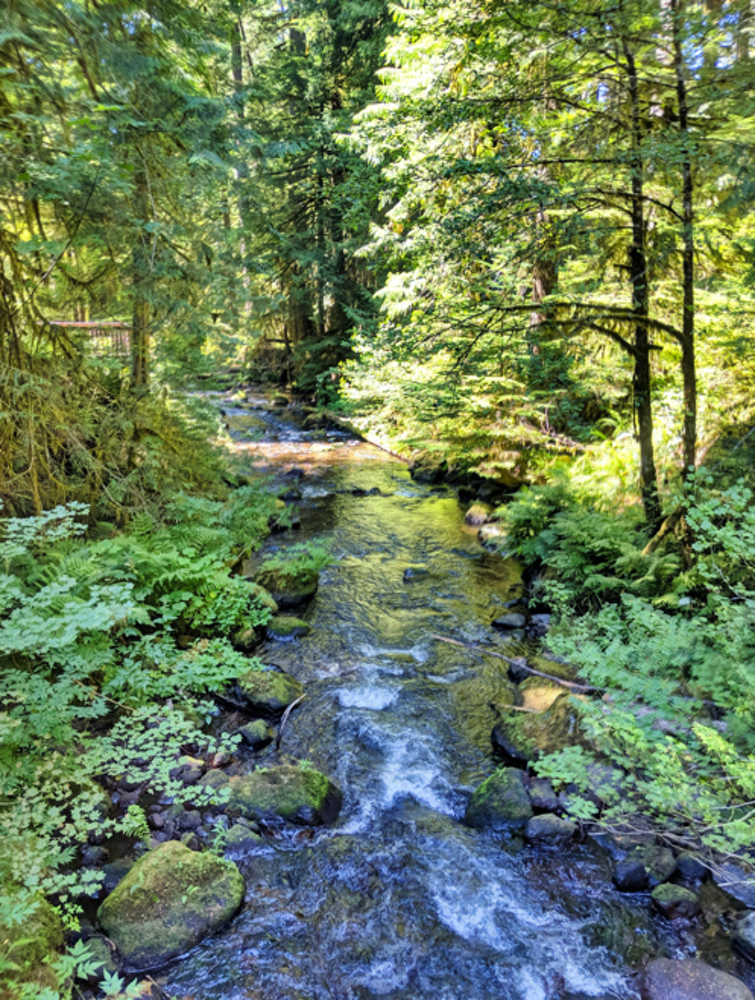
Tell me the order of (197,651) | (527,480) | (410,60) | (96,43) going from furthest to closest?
(527,480)
(410,60)
(197,651)
(96,43)

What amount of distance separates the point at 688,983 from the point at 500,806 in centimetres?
148

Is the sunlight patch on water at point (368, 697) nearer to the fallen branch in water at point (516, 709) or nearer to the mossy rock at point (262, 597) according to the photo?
the fallen branch in water at point (516, 709)

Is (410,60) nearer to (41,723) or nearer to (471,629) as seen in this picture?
(471,629)

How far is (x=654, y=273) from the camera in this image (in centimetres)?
710

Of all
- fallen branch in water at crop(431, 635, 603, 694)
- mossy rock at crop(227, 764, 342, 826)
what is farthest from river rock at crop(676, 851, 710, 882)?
mossy rock at crop(227, 764, 342, 826)

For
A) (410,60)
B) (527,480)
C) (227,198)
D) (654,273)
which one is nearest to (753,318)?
(654,273)

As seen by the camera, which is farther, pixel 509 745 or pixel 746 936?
pixel 509 745

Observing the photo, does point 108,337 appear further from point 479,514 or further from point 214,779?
point 479,514

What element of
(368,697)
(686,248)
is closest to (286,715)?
(368,697)

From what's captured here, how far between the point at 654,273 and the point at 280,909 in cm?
789

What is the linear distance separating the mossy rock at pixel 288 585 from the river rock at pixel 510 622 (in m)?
2.64

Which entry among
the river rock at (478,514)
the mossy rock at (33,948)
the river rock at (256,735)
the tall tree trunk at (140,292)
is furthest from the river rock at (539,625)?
the tall tree trunk at (140,292)

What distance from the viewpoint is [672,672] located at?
12.9 ft

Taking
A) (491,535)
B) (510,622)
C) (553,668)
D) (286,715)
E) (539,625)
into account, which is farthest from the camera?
(491,535)
